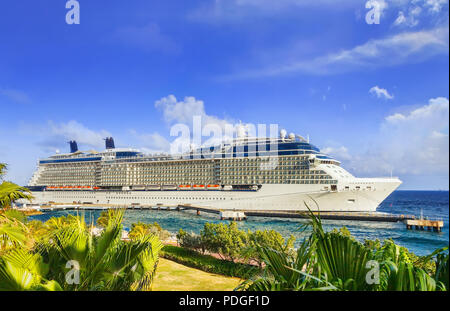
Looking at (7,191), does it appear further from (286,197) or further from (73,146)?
(73,146)

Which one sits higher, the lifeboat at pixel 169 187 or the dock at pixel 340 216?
the lifeboat at pixel 169 187

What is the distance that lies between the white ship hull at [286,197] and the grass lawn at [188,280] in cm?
2478

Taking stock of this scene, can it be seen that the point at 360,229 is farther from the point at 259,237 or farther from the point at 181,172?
the point at 181,172

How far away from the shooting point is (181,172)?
54.1 meters

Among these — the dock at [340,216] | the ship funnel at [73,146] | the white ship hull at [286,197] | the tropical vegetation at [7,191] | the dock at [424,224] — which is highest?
the ship funnel at [73,146]

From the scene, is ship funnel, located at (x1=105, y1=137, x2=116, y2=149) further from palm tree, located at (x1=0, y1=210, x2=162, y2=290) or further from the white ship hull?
palm tree, located at (x1=0, y1=210, x2=162, y2=290)

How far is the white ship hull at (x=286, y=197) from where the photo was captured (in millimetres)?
37750

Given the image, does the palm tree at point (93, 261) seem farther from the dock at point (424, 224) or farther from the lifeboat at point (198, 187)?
the lifeboat at point (198, 187)

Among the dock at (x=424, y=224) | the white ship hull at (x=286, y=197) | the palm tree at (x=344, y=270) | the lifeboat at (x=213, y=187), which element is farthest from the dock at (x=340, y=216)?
the palm tree at (x=344, y=270)

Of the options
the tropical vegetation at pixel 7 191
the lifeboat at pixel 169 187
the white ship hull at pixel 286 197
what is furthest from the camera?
the lifeboat at pixel 169 187

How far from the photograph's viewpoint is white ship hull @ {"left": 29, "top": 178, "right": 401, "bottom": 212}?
3775cm

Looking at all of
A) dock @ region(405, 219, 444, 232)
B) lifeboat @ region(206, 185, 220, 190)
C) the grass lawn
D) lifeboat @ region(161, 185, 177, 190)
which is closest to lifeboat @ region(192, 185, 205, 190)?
lifeboat @ region(206, 185, 220, 190)
